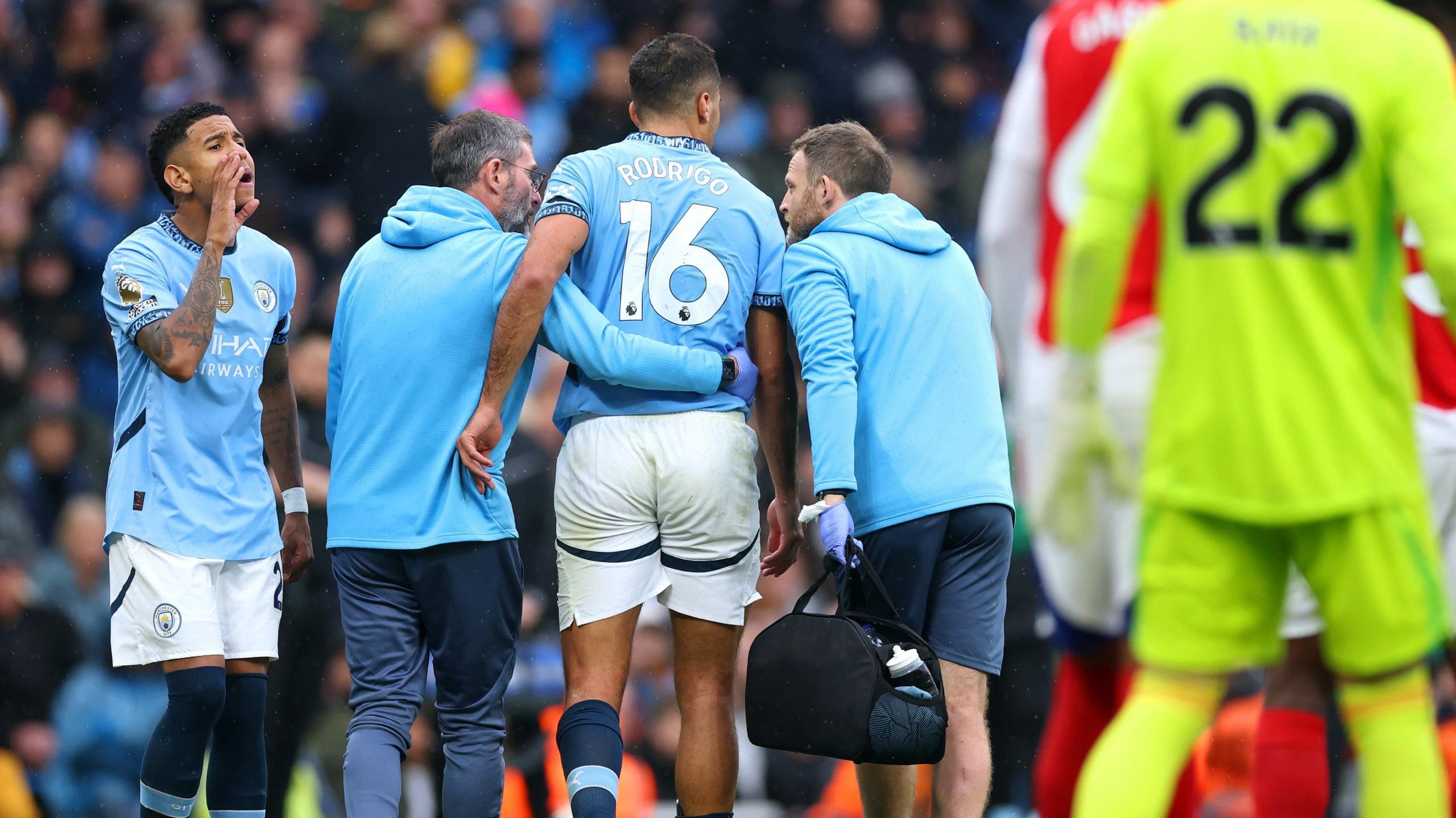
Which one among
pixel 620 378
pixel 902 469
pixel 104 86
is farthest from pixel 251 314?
pixel 104 86

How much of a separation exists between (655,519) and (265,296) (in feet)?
4.74

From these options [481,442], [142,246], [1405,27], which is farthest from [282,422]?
[1405,27]

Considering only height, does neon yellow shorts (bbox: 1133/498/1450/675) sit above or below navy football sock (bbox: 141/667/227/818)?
above

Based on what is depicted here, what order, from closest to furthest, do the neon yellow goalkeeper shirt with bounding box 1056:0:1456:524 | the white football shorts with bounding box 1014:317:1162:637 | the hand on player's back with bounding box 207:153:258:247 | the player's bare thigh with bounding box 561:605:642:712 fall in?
the neon yellow goalkeeper shirt with bounding box 1056:0:1456:524 → the white football shorts with bounding box 1014:317:1162:637 → the player's bare thigh with bounding box 561:605:642:712 → the hand on player's back with bounding box 207:153:258:247

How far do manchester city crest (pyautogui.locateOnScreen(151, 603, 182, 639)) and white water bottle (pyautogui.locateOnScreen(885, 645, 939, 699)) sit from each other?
203 centimetres

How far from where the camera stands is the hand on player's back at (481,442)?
4395 mm

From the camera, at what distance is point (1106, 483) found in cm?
299

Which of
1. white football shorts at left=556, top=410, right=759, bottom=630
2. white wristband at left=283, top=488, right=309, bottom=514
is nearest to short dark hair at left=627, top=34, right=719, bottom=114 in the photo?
white football shorts at left=556, top=410, right=759, bottom=630

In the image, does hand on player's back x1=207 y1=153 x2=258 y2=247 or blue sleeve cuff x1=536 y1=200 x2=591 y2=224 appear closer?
blue sleeve cuff x1=536 y1=200 x2=591 y2=224

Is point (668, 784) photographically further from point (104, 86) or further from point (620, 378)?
point (104, 86)

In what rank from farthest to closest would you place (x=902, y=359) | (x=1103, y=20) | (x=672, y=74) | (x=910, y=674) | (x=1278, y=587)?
(x=672, y=74), (x=902, y=359), (x=910, y=674), (x=1103, y=20), (x=1278, y=587)

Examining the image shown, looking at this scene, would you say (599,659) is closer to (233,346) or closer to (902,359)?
(902,359)

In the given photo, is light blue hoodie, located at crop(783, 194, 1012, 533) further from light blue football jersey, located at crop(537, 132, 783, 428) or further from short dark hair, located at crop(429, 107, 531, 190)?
short dark hair, located at crop(429, 107, 531, 190)

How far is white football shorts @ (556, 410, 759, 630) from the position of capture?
4.39 metres
